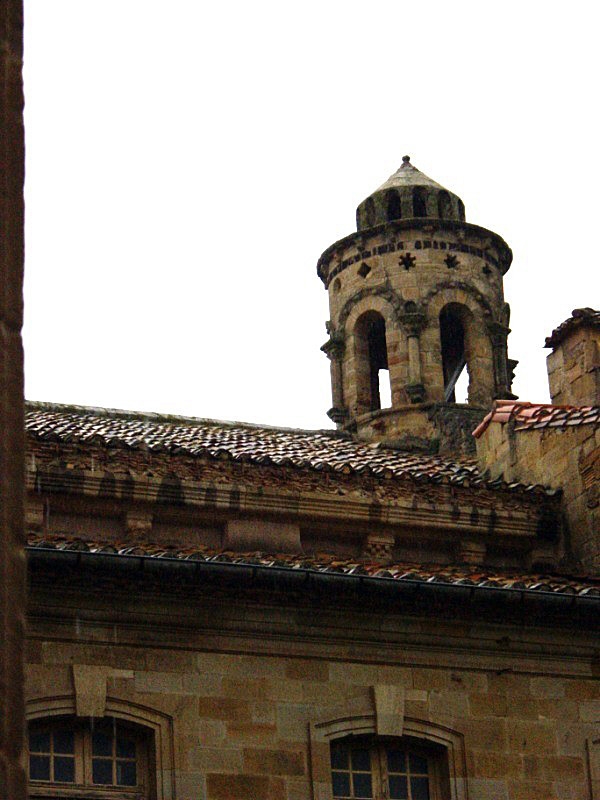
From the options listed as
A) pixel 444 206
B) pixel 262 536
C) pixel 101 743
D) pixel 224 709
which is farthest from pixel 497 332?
pixel 101 743

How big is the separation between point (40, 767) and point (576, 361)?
463 inches

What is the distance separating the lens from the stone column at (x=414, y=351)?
33688 millimetres

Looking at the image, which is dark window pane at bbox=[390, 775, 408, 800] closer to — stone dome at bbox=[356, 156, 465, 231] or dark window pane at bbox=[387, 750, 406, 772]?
dark window pane at bbox=[387, 750, 406, 772]

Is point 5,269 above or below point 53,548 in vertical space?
below

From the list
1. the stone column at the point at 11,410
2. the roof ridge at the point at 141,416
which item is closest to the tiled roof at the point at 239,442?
the roof ridge at the point at 141,416

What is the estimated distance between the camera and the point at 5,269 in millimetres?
6926

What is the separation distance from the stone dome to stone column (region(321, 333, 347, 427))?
2414 millimetres

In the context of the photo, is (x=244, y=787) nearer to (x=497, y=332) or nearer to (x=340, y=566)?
(x=340, y=566)

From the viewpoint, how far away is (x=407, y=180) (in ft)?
122

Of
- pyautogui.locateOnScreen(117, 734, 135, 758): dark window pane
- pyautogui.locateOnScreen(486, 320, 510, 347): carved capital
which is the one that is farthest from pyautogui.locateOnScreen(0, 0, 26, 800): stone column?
pyautogui.locateOnScreen(486, 320, 510, 347): carved capital

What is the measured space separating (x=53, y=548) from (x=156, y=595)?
108cm

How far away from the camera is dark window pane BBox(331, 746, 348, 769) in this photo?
A: 709 inches

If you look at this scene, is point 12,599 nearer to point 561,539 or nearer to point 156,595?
point 156,595

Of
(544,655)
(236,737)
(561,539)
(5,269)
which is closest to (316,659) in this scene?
(236,737)
